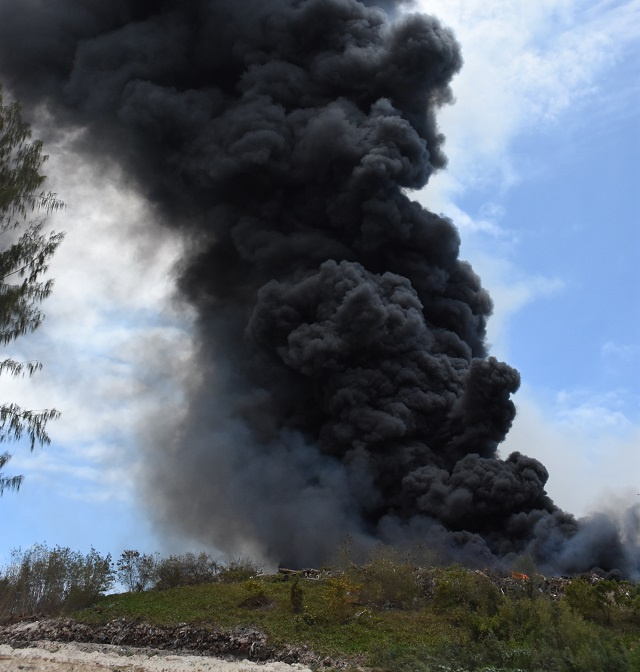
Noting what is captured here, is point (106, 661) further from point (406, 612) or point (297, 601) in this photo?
point (406, 612)

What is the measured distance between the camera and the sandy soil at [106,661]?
16547mm

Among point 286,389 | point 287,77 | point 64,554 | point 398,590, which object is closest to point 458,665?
point 398,590

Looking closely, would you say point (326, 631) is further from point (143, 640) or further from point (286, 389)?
point (286, 389)

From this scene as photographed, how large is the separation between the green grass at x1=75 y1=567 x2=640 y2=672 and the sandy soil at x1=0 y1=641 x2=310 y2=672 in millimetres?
1689

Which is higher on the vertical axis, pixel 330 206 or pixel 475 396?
pixel 330 206

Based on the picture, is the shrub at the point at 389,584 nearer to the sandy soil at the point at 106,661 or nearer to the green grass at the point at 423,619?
the green grass at the point at 423,619

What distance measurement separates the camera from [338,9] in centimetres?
4609

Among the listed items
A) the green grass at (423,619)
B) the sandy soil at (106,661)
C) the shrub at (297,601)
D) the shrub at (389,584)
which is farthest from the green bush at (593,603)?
the sandy soil at (106,661)

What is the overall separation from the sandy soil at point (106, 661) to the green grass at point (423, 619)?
1.69 m

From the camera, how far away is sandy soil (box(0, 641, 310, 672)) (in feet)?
54.3

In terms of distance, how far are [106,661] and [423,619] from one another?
8.38 metres

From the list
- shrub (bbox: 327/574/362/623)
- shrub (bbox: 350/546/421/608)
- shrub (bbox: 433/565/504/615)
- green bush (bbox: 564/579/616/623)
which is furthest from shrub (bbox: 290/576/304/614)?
green bush (bbox: 564/579/616/623)

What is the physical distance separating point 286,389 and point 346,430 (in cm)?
631

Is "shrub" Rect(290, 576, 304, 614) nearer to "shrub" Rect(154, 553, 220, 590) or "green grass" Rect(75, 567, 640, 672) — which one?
"green grass" Rect(75, 567, 640, 672)
